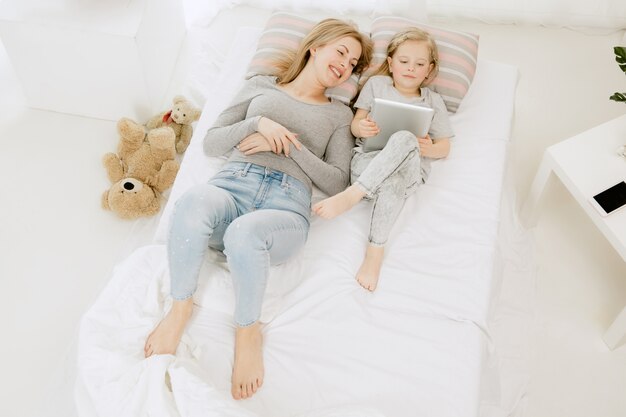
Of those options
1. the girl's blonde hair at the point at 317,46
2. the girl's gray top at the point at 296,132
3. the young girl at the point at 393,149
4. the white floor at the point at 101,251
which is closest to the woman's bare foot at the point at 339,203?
the young girl at the point at 393,149

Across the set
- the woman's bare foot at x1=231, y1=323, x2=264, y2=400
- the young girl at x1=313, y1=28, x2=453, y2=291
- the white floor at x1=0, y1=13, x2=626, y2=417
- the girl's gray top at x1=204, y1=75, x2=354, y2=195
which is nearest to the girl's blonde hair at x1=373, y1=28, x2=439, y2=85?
the young girl at x1=313, y1=28, x2=453, y2=291

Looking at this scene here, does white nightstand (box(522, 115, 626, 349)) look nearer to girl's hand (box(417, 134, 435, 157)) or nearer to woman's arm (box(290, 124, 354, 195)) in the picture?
girl's hand (box(417, 134, 435, 157))

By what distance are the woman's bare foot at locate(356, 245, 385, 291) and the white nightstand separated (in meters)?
0.63

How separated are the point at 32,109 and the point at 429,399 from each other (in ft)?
6.41

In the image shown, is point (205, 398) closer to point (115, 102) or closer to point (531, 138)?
point (115, 102)

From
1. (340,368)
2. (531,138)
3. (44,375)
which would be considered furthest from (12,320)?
(531,138)

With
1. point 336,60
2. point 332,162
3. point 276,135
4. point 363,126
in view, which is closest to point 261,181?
point 276,135

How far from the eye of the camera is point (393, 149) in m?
1.69

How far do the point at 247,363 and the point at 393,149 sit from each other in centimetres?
71

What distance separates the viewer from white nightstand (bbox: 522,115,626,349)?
5.68 feet

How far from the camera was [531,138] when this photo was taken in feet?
8.02

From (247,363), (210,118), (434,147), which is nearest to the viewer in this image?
(247,363)

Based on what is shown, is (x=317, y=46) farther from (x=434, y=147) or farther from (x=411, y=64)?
(x=434, y=147)

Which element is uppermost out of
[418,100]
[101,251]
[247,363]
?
[418,100]
